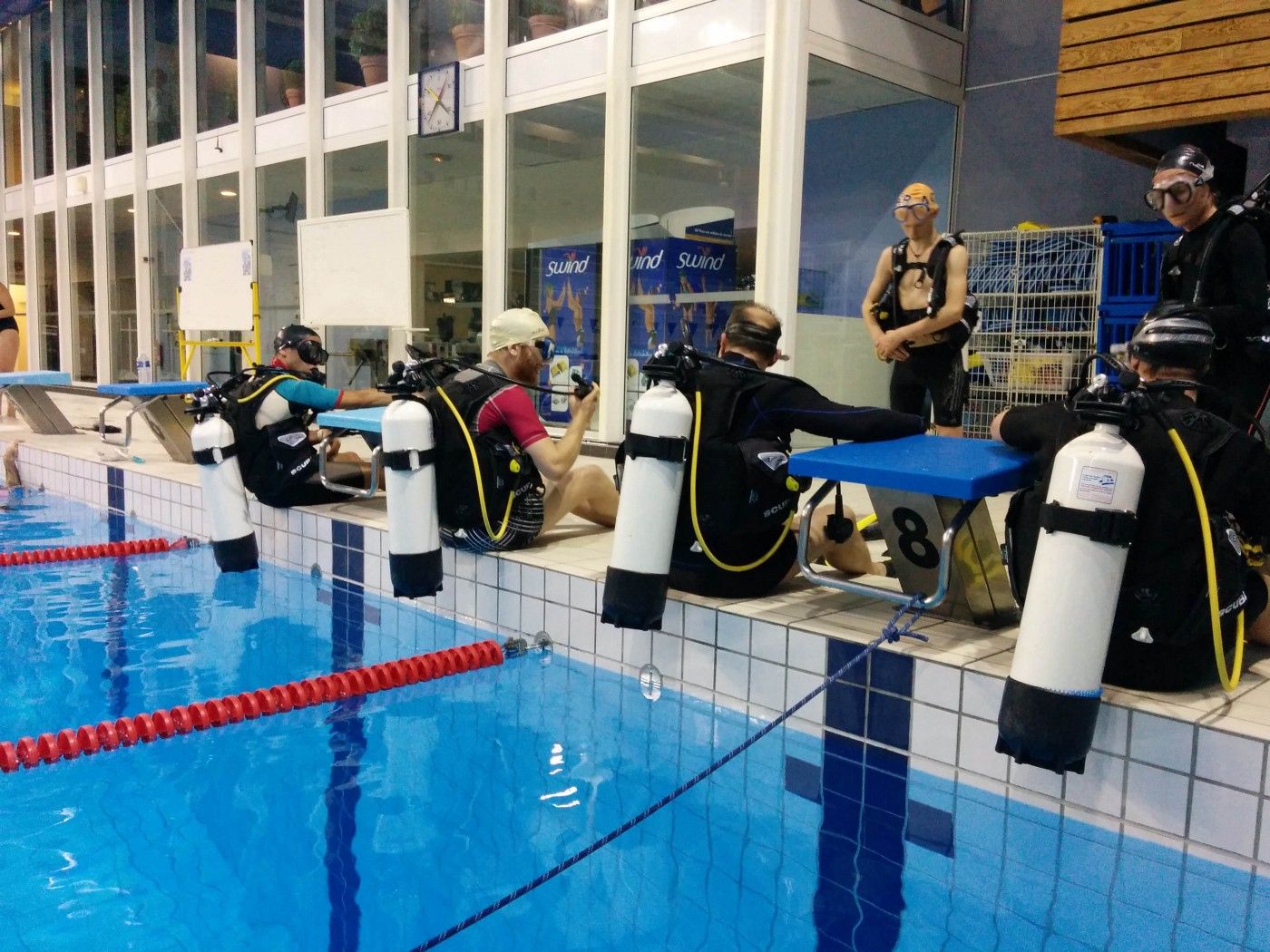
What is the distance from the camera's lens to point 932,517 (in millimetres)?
3221

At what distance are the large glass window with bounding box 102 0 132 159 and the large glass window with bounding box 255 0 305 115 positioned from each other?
151 inches

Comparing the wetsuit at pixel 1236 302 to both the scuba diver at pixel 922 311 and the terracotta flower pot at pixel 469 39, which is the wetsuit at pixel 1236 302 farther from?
the terracotta flower pot at pixel 469 39

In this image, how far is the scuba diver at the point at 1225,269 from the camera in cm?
347

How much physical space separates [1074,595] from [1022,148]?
6.88m

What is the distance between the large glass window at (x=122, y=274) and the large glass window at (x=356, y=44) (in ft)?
19.6

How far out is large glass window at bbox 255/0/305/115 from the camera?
39.4 feet

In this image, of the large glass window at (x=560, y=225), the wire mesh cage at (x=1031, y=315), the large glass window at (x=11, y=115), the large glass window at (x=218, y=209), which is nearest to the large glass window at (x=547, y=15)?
the large glass window at (x=560, y=225)

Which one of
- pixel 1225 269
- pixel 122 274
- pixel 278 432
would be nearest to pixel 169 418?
pixel 278 432

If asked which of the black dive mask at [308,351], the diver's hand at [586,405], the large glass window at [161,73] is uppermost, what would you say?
the large glass window at [161,73]

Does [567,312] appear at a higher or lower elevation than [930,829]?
higher

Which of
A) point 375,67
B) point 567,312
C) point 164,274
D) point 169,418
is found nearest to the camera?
point 169,418

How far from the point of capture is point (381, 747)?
3148mm

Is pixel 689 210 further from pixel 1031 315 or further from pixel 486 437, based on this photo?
pixel 486 437

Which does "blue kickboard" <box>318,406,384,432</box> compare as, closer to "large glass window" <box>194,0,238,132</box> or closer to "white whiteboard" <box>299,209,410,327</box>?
"white whiteboard" <box>299,209,410,327</box>
